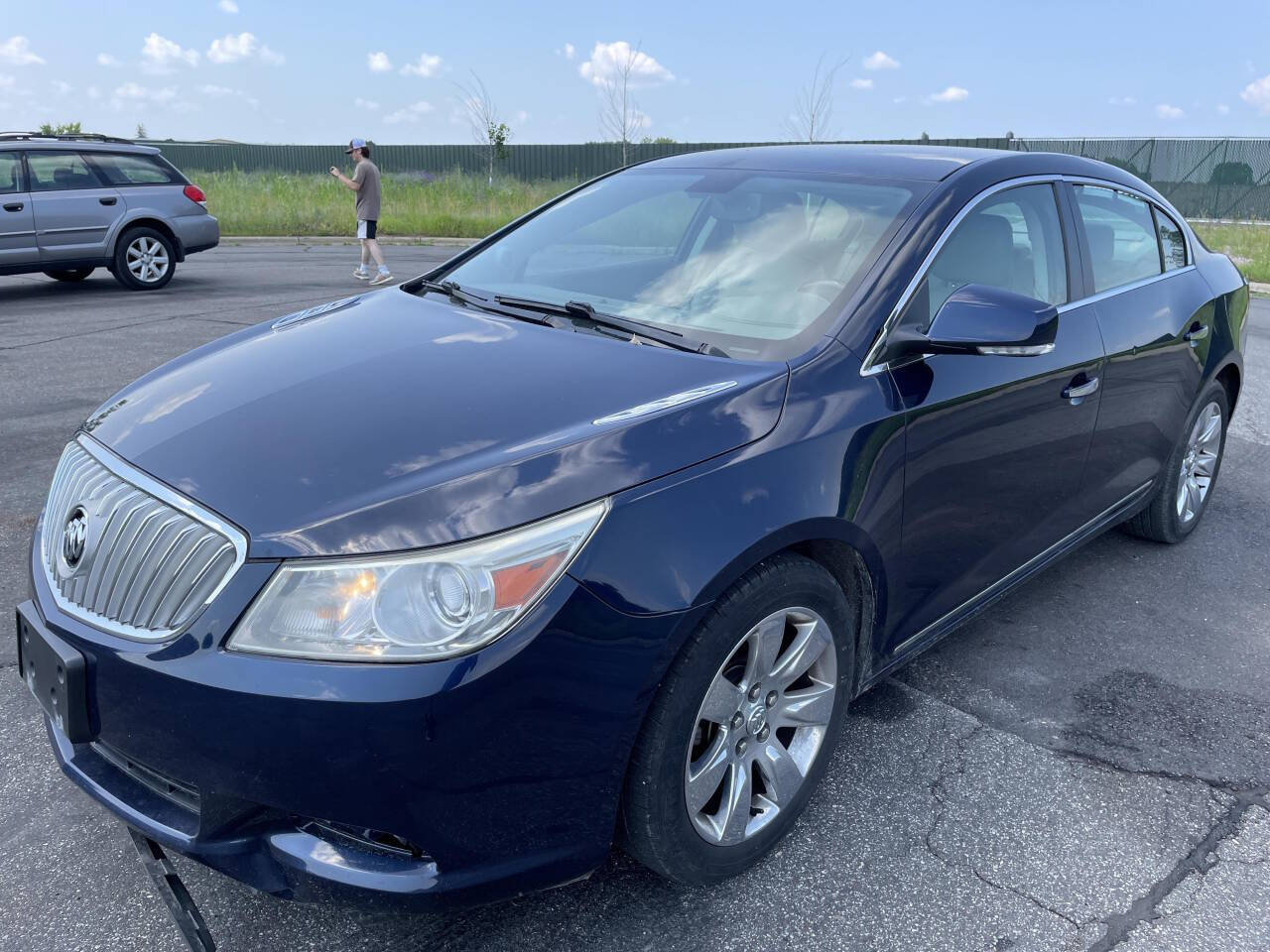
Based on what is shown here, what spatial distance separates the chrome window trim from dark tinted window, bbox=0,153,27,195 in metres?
11.1

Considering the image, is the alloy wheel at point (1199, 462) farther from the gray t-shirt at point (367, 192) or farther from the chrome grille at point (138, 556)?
the gray t-shirt at point (367, 192)

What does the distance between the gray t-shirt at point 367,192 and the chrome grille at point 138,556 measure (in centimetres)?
1151

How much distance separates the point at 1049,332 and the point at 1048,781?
125cm

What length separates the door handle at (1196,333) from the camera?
4.11 meters

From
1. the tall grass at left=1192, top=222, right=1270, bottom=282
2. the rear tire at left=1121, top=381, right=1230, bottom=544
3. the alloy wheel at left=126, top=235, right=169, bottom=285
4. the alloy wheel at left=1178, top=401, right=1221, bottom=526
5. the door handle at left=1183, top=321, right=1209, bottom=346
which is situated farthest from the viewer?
the tall grass at left=1192, top=222, right=1270, bottom=282

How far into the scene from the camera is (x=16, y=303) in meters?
11.0

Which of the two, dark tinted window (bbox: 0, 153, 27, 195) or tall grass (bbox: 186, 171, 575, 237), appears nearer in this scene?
dark tinted window (bbox: 0, 153, 27, 195)

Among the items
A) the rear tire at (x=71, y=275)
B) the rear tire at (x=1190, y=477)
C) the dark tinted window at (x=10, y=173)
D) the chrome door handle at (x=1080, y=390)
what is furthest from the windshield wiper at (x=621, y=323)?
the rear tire at (x=71, y=275)

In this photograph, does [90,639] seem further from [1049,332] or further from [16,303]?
[16,303]

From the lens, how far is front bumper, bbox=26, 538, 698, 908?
1792mm

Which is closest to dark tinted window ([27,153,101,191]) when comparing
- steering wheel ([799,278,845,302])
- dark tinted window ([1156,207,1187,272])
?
steering wheel ([799,278,845,302])

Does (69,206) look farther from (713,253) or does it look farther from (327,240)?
(713,253)

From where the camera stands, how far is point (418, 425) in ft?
7.29

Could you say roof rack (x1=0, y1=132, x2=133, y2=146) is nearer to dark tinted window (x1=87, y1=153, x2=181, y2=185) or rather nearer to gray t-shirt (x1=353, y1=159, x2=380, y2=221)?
dark tinted window (x1=87, y1=153, x2=181, y2=185)
